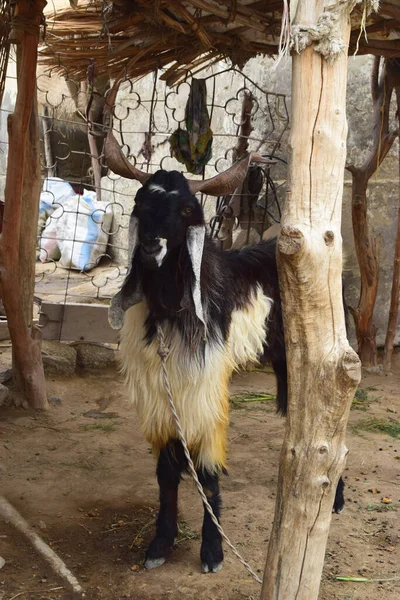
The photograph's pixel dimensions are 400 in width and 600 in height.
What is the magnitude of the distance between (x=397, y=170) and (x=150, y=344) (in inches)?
174

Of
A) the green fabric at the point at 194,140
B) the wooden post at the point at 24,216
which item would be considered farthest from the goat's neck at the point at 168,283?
the wooden post at the point at 24,216

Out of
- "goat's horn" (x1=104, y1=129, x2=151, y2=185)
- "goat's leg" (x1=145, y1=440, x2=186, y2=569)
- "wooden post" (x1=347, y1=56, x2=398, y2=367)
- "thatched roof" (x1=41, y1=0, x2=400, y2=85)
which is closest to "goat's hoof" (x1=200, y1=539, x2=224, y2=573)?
"goat's leg" (x1=145, y1=440, x2=186, y2=569)

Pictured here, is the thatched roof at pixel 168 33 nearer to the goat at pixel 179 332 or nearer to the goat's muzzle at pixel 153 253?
the goat at pixel 179 332

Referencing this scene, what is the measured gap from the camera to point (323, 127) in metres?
2.51

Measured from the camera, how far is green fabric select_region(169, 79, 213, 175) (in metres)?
4.81

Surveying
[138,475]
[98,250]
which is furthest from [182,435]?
[98,250]

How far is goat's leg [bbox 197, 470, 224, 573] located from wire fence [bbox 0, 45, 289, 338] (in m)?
2.17

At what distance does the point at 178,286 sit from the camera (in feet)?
11.6

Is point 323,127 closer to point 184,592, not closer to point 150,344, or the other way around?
point 150,344

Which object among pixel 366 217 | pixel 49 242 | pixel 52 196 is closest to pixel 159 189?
pixel 366 217

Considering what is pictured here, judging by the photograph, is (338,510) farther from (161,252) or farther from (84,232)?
(84,232)

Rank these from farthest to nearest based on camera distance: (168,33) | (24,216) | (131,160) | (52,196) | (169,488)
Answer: (52,196), (131,160), (24,216), (168,33), (169,488)

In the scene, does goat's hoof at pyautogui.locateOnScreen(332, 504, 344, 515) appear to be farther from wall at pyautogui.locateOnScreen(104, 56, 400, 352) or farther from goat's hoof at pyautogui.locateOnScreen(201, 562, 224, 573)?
wall at pyautogui.locateOnScreen(104, 56, 400, 352)

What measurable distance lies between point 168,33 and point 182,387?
2.49 metres
